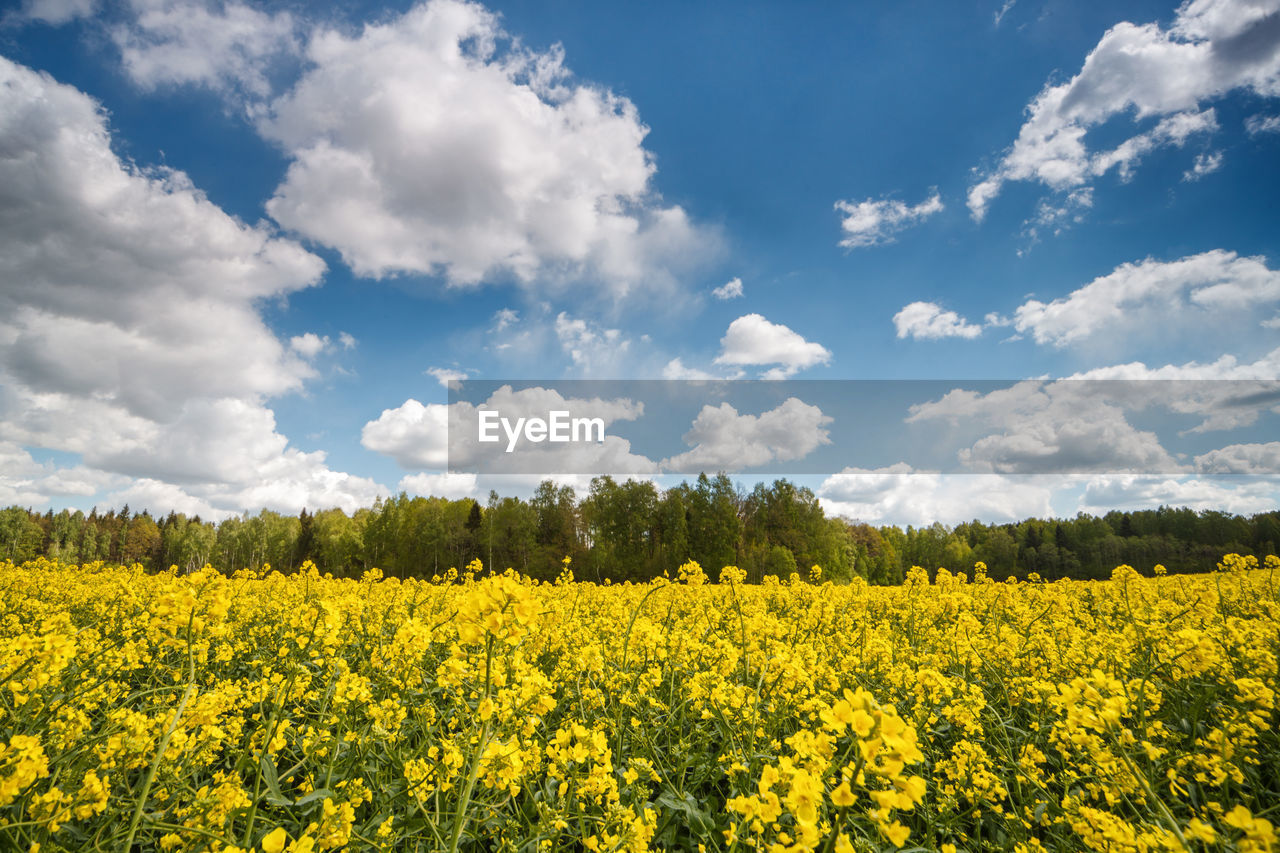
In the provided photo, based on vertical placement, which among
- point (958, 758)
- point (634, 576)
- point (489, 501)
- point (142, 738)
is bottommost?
point (634, 576)

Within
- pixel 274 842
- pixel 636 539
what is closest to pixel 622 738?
pixel 274 842

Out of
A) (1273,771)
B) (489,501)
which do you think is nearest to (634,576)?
(489,501)

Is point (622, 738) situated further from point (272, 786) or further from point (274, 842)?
point (274, 842)

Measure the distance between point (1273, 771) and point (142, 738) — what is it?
7.17m

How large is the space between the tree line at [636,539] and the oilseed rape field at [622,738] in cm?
2970

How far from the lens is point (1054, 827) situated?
10.9 ft

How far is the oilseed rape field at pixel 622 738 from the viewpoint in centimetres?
213

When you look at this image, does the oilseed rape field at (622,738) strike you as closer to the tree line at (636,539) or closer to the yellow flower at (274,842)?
the yellow flower at (274,842)

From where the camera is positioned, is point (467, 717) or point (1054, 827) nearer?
point (1054, 827)

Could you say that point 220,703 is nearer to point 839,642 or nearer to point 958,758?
point 958,758

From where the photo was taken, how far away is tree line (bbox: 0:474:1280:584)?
42.8m

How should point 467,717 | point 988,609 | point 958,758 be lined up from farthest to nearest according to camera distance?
1. point 988,609
2. point 467,717
3. point 958,758

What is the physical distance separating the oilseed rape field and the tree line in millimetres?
29703

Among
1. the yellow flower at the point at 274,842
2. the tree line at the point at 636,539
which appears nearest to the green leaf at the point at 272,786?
the yellow flower at the point at 274,842
